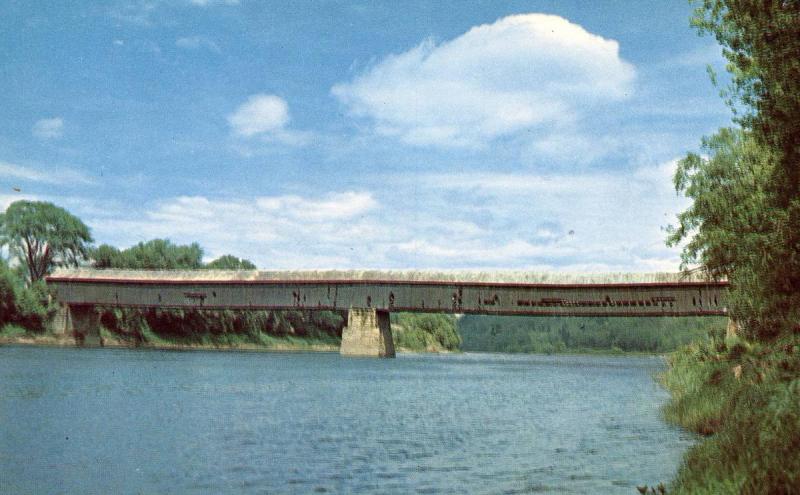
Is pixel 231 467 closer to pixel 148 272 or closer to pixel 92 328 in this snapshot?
pixel 148 272

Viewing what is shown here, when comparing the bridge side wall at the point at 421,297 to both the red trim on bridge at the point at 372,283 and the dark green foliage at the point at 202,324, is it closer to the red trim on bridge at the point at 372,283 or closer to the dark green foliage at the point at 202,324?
the red trim on bridge at the point at 372,283

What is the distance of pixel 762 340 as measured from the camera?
23.6 metres

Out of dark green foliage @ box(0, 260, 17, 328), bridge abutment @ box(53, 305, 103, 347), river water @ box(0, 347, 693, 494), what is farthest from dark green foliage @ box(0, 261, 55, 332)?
river water @ box(0, 347, 693, 494)

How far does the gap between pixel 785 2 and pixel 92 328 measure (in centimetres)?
7451

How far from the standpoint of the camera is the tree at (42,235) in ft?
266

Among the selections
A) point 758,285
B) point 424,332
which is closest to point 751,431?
point 758,285

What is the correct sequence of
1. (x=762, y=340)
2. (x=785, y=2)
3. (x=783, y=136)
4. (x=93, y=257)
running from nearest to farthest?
(x=785, y=2) → (x=783, y=136) → (x=762, y=340) → (x=93, y=257)

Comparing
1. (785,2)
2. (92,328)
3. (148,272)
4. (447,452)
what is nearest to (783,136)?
(785,2)

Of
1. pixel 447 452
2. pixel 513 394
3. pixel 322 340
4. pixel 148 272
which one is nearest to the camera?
pixel 447 452

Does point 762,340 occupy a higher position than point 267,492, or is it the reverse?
point 762,340

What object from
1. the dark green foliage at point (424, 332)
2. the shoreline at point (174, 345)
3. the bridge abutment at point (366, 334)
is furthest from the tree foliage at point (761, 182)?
the dark green foliage at point (424, 332)

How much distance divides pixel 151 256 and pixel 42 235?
11.5 metres

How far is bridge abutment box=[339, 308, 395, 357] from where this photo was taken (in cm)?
6631

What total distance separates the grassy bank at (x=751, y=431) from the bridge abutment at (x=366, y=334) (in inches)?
1878
